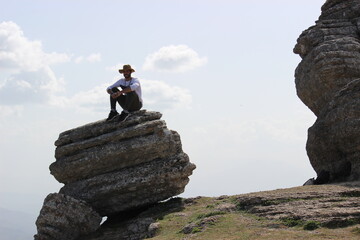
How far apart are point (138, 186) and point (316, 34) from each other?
73.4 feet

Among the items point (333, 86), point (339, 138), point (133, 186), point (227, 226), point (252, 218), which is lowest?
point (227, 226)

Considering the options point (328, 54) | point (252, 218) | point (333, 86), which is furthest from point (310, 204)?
point (328, 54)

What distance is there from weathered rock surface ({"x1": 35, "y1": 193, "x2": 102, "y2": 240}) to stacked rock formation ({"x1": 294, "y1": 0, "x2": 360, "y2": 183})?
1651 centimetres

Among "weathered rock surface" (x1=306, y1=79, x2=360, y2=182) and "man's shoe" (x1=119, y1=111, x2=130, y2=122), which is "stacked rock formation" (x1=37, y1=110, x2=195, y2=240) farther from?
"weathered rock surface" (x1=306, y1=79, x2=360, y2=182)

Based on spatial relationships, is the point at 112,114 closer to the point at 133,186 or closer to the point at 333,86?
the point at 133,186

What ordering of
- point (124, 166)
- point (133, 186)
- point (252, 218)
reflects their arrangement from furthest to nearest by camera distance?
point (124, 166), point (133, 186), point (252, 218)

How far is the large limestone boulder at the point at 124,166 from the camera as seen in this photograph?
27.6 metres

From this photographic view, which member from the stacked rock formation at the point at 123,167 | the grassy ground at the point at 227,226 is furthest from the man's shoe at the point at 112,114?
the grassy ground at the point at 227,226

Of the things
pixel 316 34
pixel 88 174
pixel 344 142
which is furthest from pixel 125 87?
pixel 316 34

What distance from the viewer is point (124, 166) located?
92.5 ft

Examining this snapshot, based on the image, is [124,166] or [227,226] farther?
[124,166]

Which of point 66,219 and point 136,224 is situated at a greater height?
point 66,219

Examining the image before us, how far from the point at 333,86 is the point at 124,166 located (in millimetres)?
19189

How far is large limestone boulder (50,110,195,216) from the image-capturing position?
27594 millimetres
